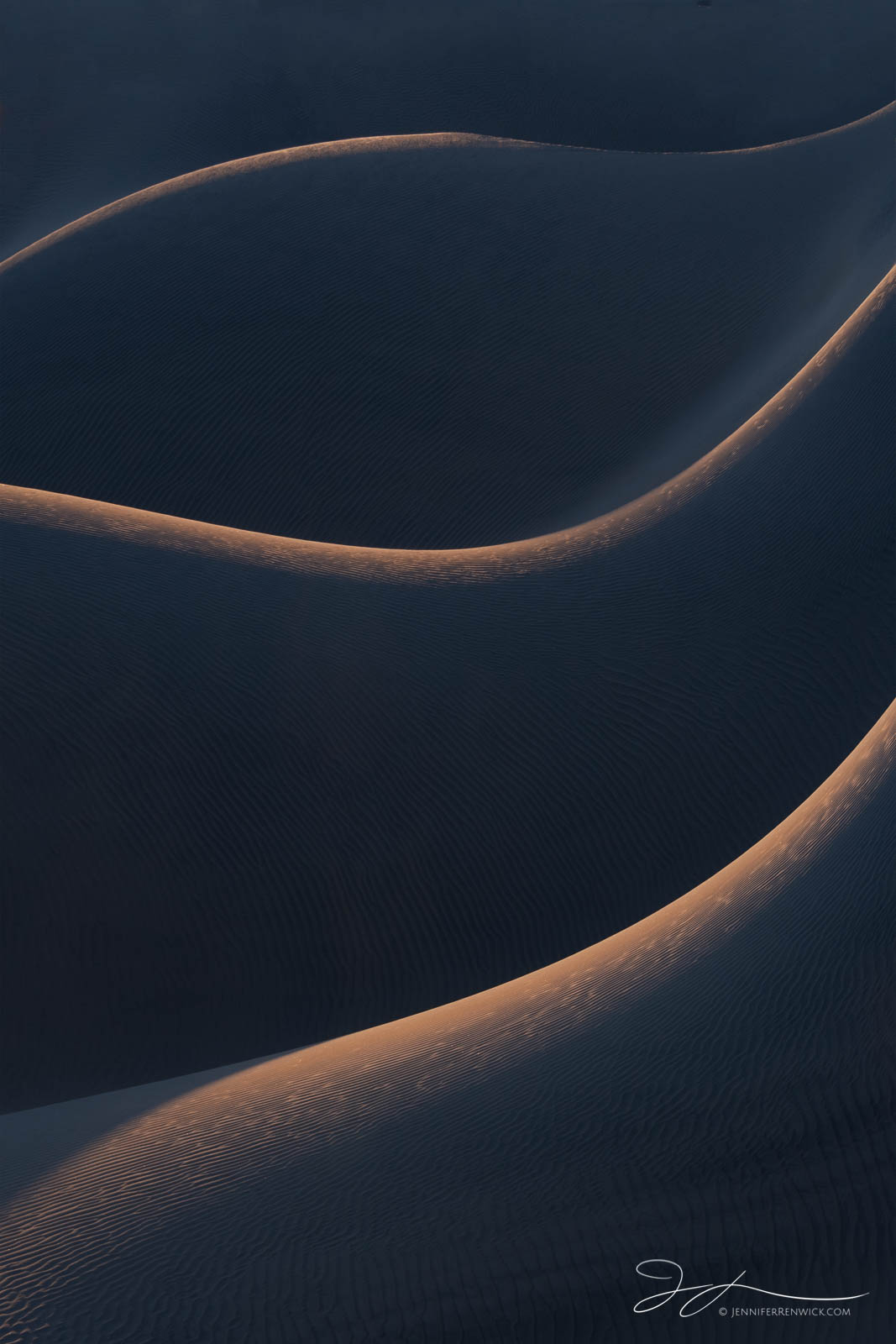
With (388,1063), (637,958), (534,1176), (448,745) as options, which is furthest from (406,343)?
(534,1176)

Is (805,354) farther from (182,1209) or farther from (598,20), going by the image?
(598,20)

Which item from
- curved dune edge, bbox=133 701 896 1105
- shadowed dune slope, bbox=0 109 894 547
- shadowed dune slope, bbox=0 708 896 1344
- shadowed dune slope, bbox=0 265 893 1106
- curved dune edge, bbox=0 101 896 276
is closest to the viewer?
shadowed dune slope, bbox=0 708 896 1344

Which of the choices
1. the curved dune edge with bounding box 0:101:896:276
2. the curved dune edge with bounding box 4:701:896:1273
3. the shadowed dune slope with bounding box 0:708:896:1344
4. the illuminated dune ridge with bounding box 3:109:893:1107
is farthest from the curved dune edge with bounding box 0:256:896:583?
the curved dune edge with bounding box 0:101:896:276

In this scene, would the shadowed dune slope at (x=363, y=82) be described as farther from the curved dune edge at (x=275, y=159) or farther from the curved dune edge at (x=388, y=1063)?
the curved dune edge at (x=388, y=1063)

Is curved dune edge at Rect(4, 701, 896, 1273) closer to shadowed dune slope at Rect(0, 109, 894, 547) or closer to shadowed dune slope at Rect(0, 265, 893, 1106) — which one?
shadowed dune slope at Rect(0, 265, 893, 1106)

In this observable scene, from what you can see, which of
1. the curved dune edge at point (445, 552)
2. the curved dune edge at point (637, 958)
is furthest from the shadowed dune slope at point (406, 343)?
the curved dune edge at point (637, 958)

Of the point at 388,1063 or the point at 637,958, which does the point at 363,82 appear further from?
the point at 388,1063
